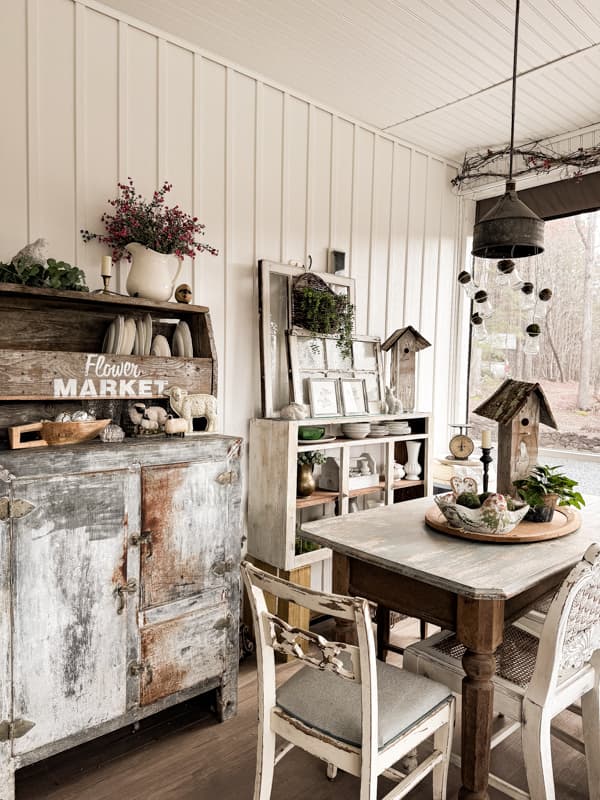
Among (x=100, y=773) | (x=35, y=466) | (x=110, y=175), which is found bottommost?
(x=100, y=773)

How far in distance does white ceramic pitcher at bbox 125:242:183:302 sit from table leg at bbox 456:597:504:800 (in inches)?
69.0

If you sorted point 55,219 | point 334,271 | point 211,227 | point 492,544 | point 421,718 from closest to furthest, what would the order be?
1. point 421,718
2. point 492,544
3. point 55,219
4. point 211,227
5. point 334,271

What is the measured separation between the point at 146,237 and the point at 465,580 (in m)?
1.94

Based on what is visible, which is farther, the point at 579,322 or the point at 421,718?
the point at 579,322

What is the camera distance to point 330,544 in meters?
2.09

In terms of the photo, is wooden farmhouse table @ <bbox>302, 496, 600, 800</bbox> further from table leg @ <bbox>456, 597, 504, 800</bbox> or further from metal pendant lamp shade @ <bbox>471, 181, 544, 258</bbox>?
metal pendant lamp shade @ <bbox>471, 181, 544, 258</bbox>

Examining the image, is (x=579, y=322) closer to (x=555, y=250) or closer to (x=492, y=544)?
(x=555, y=250)

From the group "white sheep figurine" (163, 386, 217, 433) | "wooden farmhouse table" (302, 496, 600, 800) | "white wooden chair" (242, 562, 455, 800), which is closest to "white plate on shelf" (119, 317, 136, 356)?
"white sheep figurine" (163, 386, 217, 433)

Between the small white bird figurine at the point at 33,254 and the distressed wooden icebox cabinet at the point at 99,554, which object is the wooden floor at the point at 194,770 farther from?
the small white bird figurine at the point at 33,254

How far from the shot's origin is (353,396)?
3596 mm

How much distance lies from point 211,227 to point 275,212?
18.6 inches

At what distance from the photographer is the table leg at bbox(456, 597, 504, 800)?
1.75 m

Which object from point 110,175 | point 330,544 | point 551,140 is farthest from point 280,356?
point 551,140

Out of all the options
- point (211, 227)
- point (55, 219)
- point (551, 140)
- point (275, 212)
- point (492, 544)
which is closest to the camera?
point (492, 544)
